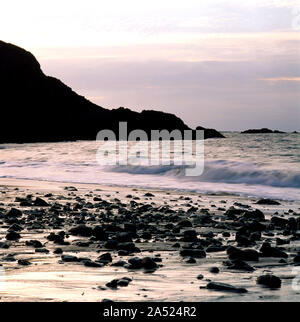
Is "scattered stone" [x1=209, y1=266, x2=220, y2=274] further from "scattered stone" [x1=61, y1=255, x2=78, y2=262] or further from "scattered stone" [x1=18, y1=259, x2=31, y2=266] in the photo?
"scattered stone" [x1=18, y1=259, x2=31, y2=266]

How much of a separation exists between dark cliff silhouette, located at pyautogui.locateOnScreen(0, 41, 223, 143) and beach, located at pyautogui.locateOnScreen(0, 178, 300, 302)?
117 m

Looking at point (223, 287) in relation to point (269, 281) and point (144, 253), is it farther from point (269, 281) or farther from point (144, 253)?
point (144, 253)

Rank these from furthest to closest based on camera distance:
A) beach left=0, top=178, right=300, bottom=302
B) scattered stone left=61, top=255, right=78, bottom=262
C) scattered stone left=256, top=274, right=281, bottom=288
Answer: scattered stone left=61, top=255, right=78, bottom=262 → scattered stone left=256, top=274, right=281, bottom=288 → beach left=0, top=178, right=300, bottom=302

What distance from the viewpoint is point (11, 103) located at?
14200 cm

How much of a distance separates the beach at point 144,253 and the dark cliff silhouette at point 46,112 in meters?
117

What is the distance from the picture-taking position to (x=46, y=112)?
14325cm

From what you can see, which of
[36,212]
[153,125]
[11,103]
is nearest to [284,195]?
[36,212]

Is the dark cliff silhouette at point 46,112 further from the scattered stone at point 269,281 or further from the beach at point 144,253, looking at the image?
the scattered stone at point 269,281

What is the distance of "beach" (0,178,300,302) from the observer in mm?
6062

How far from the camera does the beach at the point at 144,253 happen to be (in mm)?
6062

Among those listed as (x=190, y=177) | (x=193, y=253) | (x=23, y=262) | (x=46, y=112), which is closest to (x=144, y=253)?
(x=193, y=253)

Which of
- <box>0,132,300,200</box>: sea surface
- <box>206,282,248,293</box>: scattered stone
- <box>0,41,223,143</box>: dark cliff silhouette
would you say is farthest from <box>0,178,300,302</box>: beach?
<box>0,41,223,143</box>: dark cliff silhouette

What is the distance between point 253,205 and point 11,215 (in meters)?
6.31
